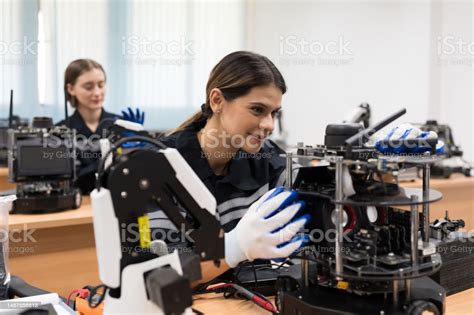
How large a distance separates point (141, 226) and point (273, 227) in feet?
1.02

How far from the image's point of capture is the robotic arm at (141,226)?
761mm

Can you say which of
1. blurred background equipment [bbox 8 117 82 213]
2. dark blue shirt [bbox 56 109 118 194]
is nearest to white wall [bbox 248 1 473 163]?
dark blue shirt [bbox 56 109 118 194]

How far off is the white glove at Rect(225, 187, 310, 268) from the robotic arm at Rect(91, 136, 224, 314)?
202 mm

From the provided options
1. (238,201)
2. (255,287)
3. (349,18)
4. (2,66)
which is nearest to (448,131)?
(349,18)

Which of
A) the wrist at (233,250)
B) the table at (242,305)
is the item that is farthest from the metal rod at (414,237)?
the wrist at (233,250)

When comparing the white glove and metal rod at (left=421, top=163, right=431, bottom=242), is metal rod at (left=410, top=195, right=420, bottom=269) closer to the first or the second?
metal rod at (left=421, top=163, right=431, bottom=242)

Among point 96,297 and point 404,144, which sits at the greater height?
point 404,144

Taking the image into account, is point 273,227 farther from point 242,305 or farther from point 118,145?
point 118,145

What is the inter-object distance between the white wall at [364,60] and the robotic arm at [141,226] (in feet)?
8.57

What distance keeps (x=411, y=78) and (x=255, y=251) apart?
278cm

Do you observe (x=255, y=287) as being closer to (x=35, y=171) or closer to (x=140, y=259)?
(x=140, y=259)

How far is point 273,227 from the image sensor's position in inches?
39.9

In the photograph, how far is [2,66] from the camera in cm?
318

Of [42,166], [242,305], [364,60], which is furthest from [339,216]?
[364,60]
